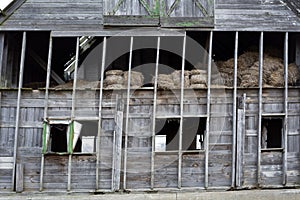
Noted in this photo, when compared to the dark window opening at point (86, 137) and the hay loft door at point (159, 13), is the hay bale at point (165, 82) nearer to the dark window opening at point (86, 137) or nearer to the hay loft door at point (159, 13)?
the hay loft door at point (159, 13)

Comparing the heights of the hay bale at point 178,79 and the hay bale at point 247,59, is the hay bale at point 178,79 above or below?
below

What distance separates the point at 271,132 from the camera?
14547 millimetres

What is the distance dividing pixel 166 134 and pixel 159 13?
4.22 m

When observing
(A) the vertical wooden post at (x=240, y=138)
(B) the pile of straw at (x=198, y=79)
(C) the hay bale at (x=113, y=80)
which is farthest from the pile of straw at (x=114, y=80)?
(A) the vertical wooden post at (x=240, y=138)

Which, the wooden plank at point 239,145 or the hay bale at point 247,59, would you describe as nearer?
the wooden plank at point 239,145

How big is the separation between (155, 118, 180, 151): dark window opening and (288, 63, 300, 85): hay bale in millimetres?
4028

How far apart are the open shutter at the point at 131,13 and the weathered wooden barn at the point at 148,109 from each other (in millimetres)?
32

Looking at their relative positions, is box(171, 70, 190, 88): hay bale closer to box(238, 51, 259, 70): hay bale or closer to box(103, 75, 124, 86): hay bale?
box(103, 75, 124, 86): hay bale

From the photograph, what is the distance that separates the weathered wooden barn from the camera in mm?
12789

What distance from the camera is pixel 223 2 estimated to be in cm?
1362

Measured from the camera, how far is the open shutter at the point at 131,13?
13219 millimetres

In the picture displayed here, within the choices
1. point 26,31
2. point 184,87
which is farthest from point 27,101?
point 184,87

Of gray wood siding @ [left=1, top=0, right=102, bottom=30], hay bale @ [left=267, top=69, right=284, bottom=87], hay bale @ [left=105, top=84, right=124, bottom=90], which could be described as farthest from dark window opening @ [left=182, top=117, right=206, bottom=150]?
gray wood siding @ [left=1, top=0, right=102, bottom=30]

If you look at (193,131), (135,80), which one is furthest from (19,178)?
(193,131)
